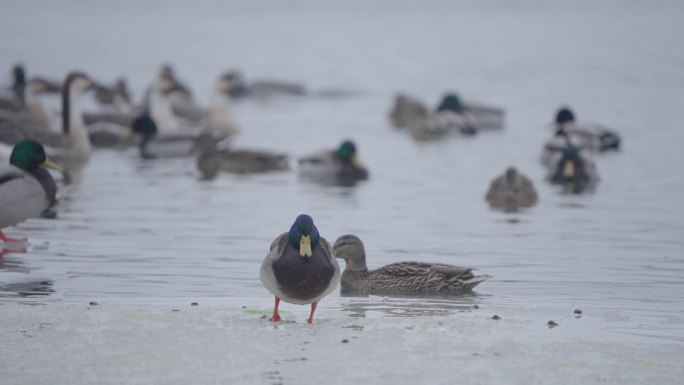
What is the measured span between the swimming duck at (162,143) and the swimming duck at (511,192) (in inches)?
272

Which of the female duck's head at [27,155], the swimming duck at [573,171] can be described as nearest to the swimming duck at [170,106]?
the swimming duck at [573,171]

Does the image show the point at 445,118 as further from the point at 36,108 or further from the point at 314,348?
the point at 314,348

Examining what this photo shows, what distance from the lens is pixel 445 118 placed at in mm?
25578

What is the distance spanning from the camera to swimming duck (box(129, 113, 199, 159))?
21344 millimetres

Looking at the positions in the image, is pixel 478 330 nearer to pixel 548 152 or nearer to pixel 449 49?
pixel 548 152

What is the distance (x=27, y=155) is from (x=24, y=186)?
580 mm

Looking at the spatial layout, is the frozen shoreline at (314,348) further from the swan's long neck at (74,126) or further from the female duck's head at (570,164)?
the swan's long neck at (74,126)

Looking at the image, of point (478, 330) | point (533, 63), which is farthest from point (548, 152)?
point (533, 63)

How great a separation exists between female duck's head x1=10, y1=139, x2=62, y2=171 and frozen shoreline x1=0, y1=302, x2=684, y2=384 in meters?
3.46

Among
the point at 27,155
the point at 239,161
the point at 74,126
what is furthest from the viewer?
the point at 74,126

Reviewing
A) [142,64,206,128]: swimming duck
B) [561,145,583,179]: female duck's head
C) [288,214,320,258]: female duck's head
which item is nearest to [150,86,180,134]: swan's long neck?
[142,64,206,128]: swimming duck

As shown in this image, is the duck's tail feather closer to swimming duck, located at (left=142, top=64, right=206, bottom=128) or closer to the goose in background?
swimming duck, located at (left=142, top=64, right=206, bottom=128)

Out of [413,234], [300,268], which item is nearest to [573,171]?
[413,234]

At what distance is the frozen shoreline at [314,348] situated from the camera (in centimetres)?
714
